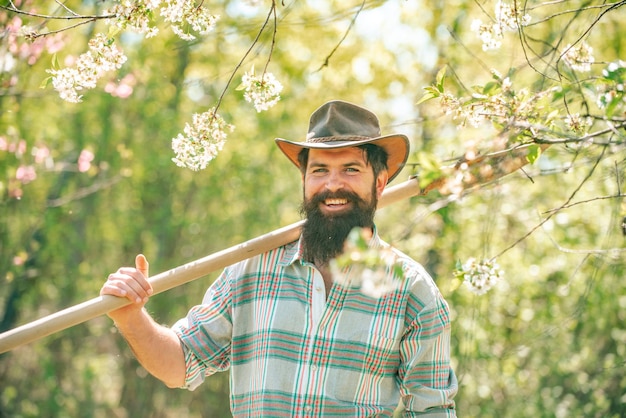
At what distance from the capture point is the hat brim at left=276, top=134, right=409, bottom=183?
3090mm

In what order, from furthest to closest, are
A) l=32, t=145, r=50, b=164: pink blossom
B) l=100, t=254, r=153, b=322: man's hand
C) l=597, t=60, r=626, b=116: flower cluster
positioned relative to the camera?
l=32, t=145, r=50, b=164: pink blossom
l=100, t=254, r=153, b=322: man's hand
l=597, t=60, r=626, b=116: flower cluster

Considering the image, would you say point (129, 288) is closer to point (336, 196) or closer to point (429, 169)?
point (336, 196)

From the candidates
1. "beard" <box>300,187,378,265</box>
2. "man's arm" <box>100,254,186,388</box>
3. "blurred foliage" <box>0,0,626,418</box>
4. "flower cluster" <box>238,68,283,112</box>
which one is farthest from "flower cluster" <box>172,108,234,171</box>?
"blurred foliage" <box>0,0,626,418</box>

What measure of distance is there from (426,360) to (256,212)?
16.0ft

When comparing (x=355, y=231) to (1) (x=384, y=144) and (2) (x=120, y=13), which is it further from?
(1) (x=384, y=144)

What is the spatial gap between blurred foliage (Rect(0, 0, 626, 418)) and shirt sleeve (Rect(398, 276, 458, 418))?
316 cm

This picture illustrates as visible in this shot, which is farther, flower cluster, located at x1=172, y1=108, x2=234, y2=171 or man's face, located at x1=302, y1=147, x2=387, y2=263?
man's face, located at x1=302, y1=147, x2=387, y2=263

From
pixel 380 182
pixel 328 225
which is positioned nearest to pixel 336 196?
pixel 328 225

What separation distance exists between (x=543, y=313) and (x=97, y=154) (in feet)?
14.8

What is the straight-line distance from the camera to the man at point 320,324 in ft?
9.59

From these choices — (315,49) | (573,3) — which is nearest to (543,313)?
(573,3)

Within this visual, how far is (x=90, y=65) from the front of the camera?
2713mm

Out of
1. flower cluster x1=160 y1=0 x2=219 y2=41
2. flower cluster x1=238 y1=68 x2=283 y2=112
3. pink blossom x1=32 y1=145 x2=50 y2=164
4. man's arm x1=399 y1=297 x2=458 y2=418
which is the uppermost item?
pink blossom x1=32 y1=145 x2=50 y2=164

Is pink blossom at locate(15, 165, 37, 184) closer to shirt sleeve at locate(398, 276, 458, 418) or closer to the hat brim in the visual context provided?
the hat brim
